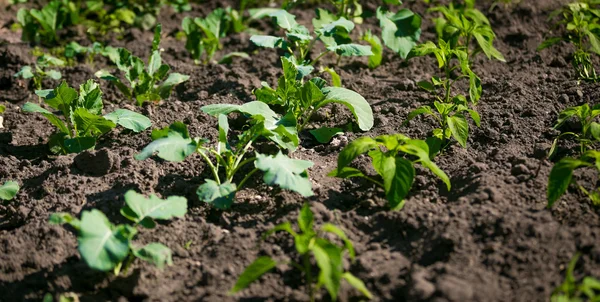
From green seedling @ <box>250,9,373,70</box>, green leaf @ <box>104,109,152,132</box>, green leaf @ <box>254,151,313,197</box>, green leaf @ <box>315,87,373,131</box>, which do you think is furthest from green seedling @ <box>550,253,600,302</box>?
green leaf @ <box>104,109,152,132</box>

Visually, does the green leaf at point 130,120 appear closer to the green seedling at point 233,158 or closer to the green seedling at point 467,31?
the green seedling at point 233,158

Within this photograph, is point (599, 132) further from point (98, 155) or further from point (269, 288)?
point (98, 155)

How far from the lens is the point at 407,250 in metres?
2.88

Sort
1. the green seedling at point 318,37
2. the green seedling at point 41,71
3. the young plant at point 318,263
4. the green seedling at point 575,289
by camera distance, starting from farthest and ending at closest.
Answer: the green seedling at point 41,71
the green seedling at point 318,37
the young plant at point 318,263
the green seedling at point 575,289

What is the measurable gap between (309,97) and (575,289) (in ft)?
5.50

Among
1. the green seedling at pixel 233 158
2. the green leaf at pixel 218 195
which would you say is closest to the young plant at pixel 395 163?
the green seedling at pixel 233 158

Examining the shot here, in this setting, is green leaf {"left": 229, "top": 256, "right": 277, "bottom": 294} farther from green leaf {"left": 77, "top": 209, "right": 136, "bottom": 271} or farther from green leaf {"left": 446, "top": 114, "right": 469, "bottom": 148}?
green leaf {"left": 446, "top": 114, "right": 469, "bottom": 148}

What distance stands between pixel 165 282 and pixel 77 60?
104 inches

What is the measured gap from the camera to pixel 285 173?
2979 mm

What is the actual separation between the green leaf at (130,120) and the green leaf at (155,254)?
3.25 feet

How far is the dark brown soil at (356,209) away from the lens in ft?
8.81

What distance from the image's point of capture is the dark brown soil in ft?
8.81

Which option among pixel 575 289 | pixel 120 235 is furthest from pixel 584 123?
pixel 120 235

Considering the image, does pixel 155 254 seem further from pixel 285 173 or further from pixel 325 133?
pixel 325 133
